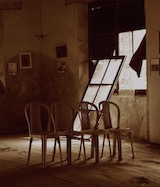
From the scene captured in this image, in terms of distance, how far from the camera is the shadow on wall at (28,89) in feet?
29.6

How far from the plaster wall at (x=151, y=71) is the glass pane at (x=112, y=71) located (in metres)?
0.77

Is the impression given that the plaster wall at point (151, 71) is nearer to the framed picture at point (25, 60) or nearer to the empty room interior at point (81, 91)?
the empty room interior at point (81, 91)

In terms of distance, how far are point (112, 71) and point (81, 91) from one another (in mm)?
1009

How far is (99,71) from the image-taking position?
8008 millimetres

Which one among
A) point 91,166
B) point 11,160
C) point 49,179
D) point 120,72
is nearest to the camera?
point 49,179

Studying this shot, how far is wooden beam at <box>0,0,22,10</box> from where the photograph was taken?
8.93 metres

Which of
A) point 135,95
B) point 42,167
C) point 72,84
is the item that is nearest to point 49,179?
point 42,167

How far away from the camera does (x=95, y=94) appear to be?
780cm

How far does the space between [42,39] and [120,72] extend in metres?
2.38

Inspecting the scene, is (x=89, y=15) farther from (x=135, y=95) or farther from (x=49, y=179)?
(x=49, y=179)

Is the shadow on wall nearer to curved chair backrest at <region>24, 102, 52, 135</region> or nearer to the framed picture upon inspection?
the framed picture

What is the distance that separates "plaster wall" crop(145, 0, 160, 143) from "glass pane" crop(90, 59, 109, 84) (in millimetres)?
1121

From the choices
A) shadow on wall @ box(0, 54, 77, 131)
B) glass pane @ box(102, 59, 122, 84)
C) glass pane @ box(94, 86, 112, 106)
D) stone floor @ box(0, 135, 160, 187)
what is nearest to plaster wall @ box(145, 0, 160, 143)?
stone floor @ box(0, 135, 160, 187)

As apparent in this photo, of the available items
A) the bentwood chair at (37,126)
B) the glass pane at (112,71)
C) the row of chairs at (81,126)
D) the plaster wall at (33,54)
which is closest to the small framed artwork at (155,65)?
the glass pane at (112,71)
